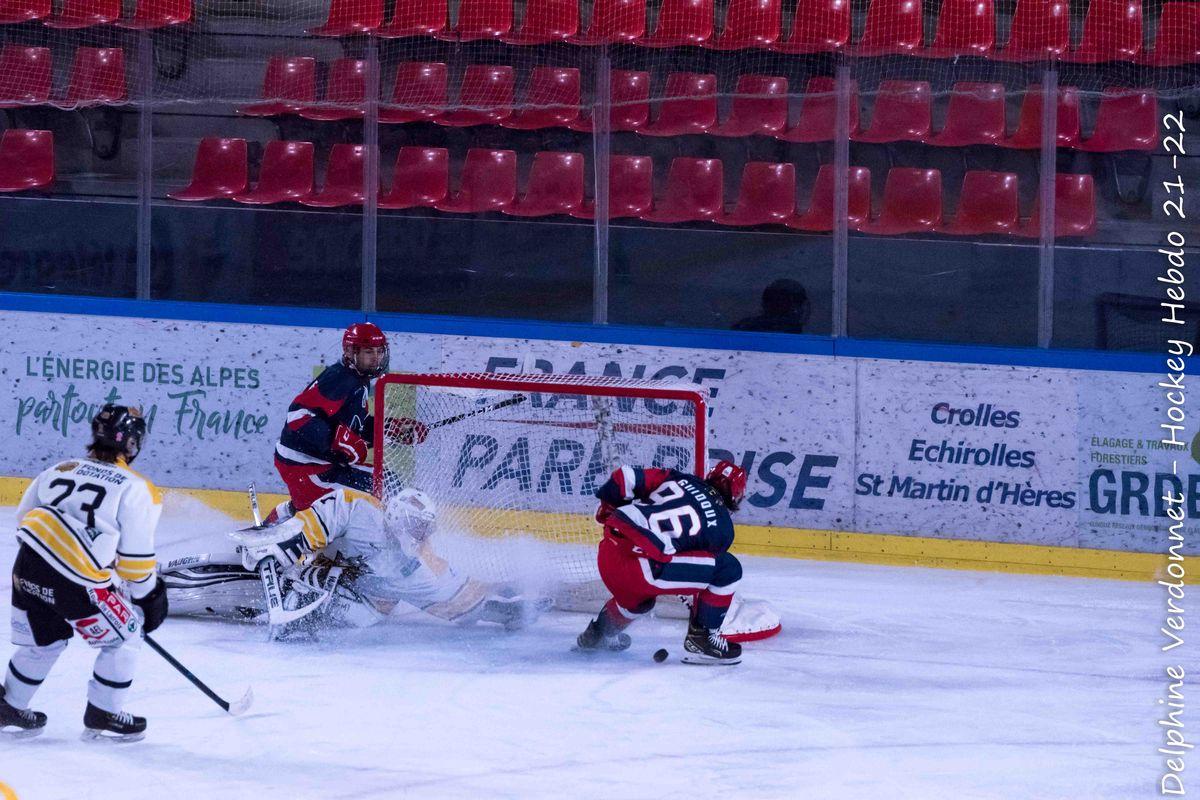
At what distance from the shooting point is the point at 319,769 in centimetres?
394

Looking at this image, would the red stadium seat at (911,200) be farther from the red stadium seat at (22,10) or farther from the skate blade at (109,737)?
the red stadium seat at (22,10)

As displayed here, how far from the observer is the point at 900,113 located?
698 centimetres

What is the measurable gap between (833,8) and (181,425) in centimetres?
366

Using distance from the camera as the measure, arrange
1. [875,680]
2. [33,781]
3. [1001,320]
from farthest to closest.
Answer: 1. [1001,320]
2. [875,680]
3. [33,781]

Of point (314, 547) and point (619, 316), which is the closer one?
point (314, 547)

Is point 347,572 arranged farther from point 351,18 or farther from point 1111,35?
point 1111,35

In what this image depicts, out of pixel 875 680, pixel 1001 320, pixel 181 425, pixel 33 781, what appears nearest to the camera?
pixel 33 781

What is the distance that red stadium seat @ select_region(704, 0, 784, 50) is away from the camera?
7.24m

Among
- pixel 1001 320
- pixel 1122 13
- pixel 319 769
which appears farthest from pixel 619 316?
pixel 319 769

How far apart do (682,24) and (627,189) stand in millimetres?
981

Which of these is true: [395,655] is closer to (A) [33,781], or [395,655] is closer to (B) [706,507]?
(B) [706,507]

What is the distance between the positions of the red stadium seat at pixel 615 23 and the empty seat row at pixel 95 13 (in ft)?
6.57

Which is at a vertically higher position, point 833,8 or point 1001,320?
point 833,8

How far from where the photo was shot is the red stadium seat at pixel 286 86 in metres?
7.48
